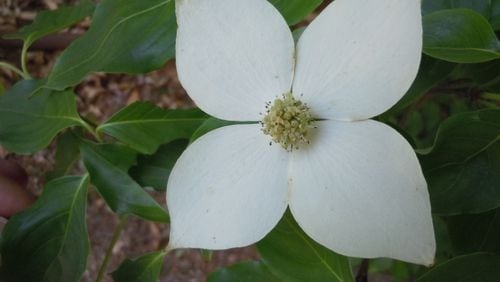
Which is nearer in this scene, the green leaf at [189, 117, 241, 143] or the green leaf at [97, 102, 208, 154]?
the green leaf at [189, 117, 241, 143]

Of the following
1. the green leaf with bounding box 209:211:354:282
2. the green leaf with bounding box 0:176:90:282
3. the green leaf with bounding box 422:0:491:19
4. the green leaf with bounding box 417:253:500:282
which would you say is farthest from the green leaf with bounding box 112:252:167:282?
the green leaf with bounding box 422:0:491:19

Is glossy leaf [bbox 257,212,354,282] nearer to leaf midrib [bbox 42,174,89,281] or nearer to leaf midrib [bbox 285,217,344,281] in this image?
leaf midrib [bbox 285,217,344,281]

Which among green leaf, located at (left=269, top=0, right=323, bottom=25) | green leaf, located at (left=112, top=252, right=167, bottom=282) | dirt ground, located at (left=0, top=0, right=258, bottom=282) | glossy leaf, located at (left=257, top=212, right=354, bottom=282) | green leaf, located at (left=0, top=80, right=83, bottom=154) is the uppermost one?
green leaf, located at (left=269, top=0, right=323, bottom=25)

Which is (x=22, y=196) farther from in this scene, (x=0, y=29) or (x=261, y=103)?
(x=0, y=29)

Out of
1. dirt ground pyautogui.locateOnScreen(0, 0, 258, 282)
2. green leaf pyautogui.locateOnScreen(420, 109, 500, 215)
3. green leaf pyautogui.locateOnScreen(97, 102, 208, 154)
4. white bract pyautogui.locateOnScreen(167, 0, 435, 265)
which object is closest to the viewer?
white bract pyautogui.locateOnScreen(167, 0, 435, 265)

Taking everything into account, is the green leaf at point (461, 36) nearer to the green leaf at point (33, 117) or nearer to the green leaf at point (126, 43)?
the green leaf at point (126, 43)

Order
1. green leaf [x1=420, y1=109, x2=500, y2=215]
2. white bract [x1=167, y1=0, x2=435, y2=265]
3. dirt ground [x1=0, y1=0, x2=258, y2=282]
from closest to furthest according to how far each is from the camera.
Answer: white bract [x1=167, y1=0, x2=435, y2=265]
green leaf [x1=420, y1=109, x2=500, y2=215]
dirt ground [x1=0, y1=0, x2=258, y2=282]

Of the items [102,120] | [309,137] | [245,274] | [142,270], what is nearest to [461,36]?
[309,137]
